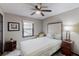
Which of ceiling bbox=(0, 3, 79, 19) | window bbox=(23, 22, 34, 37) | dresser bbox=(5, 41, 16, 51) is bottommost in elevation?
dresser bbox=(5, 41, 16, 51)

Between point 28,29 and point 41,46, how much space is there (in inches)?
17.6

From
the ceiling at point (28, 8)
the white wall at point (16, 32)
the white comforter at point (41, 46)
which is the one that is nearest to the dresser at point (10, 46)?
the white wall at point (16, 32)

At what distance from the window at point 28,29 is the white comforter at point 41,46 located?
15 centimetres

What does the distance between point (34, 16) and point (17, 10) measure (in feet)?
1.17

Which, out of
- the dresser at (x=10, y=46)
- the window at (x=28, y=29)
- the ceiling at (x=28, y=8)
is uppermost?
the ceiling at (x=28, y=8)

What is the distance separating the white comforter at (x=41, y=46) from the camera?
3.47 feet

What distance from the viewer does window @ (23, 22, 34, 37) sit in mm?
1146

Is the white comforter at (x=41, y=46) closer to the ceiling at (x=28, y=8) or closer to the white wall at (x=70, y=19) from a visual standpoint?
the white wall at (x=70, y=19)

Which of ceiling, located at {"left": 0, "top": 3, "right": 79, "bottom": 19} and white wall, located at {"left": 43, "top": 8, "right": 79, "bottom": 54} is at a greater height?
ceiling, located at {"left": 0, "top": 3, "right": 79, "bottom": 19}

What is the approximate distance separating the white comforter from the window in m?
0.15

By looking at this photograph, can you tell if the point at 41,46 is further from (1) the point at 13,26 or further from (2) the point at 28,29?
(1) the point at 13,26

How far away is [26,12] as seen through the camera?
116cm

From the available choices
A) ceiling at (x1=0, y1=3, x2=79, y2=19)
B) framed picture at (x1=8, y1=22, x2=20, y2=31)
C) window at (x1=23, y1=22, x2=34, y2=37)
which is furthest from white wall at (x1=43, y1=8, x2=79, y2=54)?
framed picture at (x1=8, y1=22, x2=20, y2=31)

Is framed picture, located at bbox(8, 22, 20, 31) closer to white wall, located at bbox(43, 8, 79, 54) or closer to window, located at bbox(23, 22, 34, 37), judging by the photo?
window, located at bbox(23, 22, 34, 37)
